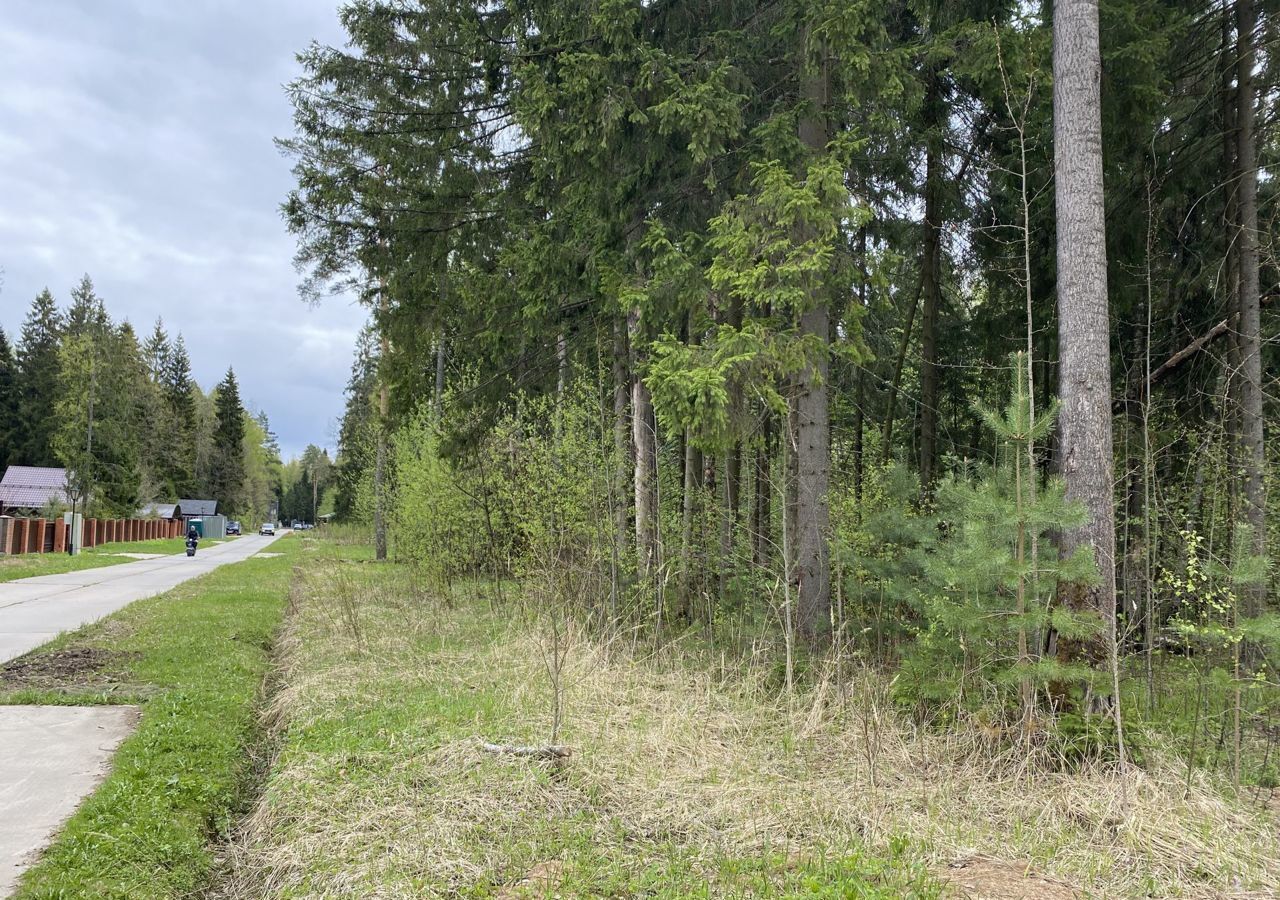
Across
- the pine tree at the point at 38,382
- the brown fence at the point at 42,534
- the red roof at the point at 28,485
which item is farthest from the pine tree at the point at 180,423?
the brown fence at the point at 42,534

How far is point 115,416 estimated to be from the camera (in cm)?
3284

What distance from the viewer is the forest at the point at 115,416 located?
32031 mm

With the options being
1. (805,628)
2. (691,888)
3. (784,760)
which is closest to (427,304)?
(805,628)

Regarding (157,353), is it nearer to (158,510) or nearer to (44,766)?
(158,510)

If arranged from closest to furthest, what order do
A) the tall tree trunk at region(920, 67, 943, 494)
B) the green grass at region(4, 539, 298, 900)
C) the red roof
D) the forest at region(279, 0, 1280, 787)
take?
the green grass at region(4, 539, 298, 900), the forest at region(279, 0, 1280, 787), the tall tree trunk at region(920, 67, 943, 494), the red roof

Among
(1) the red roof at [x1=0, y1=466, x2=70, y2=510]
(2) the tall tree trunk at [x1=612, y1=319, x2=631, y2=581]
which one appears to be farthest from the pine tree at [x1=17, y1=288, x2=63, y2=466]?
(2) the tall tree trunk at [x1=612, y1=319, x2=631, y2=581]

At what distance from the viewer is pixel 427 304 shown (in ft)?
36.6

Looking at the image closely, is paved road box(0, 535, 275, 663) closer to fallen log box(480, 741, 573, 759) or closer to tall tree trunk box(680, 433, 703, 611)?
fallen log box(480, 741, 573, 759)

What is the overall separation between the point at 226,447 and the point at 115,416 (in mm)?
43195

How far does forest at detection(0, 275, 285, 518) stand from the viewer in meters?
32.0

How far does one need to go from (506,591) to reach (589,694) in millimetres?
5383

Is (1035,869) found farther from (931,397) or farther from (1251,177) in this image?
(931,397)

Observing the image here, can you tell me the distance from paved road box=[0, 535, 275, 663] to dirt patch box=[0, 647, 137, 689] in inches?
14.3

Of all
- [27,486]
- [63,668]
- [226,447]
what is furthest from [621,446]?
[226,447]
